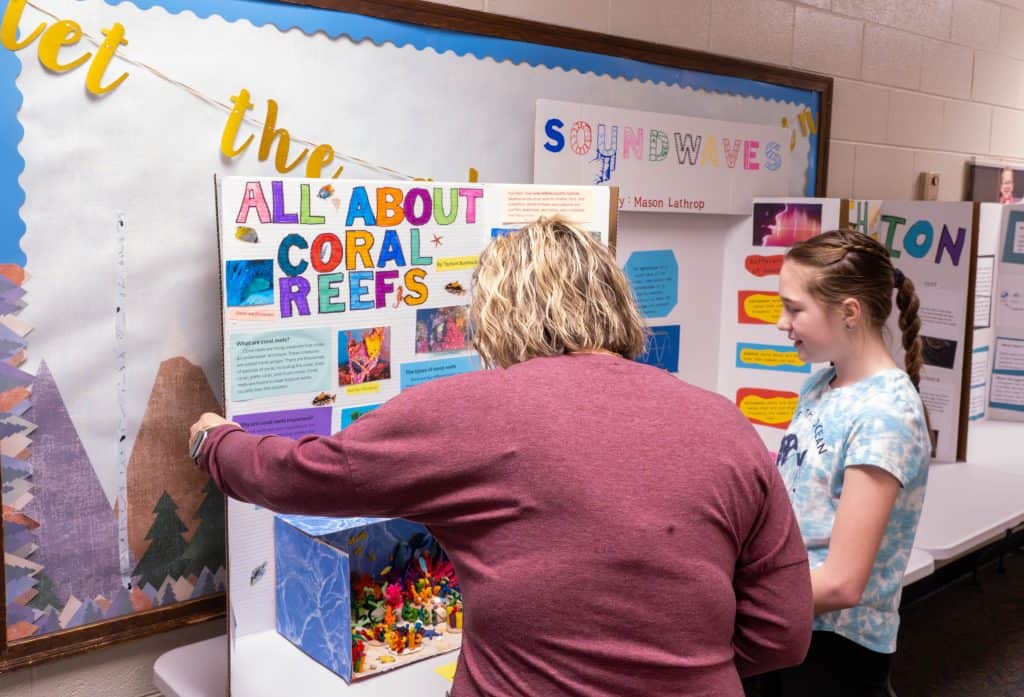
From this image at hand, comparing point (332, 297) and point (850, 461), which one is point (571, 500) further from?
point (332, 297)

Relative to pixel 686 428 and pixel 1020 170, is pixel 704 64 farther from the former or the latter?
pixel 1020 170

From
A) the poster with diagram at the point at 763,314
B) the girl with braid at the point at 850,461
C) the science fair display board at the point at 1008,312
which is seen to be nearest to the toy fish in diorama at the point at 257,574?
the girl with braid at the point at 850,461

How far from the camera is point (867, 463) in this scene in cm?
141

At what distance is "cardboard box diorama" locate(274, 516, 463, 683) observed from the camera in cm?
150

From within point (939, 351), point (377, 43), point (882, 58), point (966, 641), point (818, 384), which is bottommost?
point (966, 641)

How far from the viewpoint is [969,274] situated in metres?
2.79

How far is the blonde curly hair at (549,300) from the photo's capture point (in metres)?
1.11

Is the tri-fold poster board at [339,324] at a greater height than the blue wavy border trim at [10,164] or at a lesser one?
lesser

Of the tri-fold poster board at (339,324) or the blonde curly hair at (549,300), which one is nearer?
the blonde curly hair at (549,300)

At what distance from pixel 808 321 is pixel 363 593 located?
877 millimetres

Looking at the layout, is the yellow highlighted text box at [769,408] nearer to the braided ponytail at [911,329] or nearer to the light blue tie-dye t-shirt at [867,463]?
the braided ponytail at [911,329]

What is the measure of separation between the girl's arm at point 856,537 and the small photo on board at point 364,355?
81 centimetres

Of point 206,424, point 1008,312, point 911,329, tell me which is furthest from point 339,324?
point 1008,312

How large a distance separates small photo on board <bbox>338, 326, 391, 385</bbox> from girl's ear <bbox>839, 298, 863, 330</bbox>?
0.78 m
